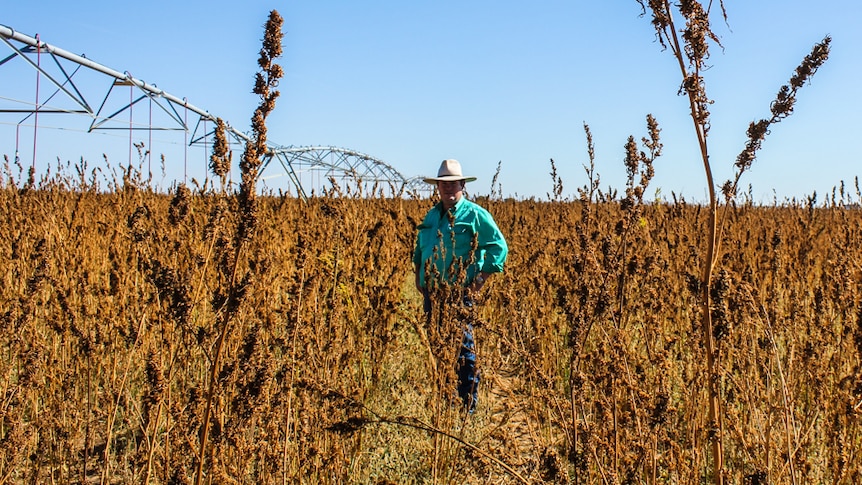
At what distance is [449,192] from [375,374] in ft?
4.83

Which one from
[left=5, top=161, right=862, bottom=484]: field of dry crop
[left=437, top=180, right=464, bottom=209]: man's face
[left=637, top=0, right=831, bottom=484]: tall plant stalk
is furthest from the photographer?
[left=437, top=180, right=464, bottom=209]: man's face

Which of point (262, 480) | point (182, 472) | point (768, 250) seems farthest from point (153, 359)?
point (768, 250)

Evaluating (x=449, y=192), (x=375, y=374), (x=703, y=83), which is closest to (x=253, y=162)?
(x=703, y=83)

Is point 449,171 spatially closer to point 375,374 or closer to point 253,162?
point 375,374

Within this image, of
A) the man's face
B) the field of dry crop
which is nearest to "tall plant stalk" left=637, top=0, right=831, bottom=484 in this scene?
the field of dry crop

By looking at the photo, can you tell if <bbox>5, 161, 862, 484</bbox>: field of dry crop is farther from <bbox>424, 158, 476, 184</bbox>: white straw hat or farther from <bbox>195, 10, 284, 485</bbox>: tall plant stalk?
A: <bbox>424, 158, 476, 184</bbox>: white straw hat

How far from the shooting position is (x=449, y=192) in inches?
166

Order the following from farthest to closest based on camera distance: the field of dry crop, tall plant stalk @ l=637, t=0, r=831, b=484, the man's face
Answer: the man's face
the field of dry crop
tall plant stalk @ l=637, t=0, r=831, b=484

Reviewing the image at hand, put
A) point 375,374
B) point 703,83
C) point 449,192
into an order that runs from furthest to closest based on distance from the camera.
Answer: point 449,192 → point 375,374 → point 703,83

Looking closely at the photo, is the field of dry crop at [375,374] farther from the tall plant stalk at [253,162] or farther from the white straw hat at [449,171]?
the white straw hat at [449,171]

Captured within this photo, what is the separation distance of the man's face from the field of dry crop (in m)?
0.73

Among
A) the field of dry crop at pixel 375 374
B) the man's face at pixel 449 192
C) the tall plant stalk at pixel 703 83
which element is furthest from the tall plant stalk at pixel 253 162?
the man's face at pixel 449 192

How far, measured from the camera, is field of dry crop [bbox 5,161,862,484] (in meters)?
1.71

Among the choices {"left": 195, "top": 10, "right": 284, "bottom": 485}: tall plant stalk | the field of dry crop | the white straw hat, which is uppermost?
the white straw hat
